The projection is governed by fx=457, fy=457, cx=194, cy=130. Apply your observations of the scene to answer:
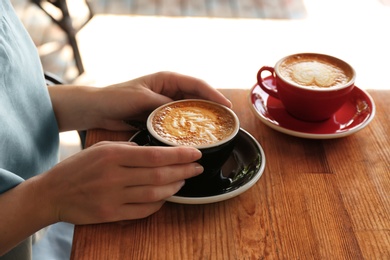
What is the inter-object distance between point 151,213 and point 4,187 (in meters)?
0.22

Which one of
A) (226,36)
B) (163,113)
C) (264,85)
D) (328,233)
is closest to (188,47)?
(226,36)

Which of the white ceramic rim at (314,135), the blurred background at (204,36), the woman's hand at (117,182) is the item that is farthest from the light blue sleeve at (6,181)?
the blurred background at (204,36)

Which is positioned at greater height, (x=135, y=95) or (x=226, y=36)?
(x=135, y=95)

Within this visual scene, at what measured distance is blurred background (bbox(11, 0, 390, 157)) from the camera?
8.30ft

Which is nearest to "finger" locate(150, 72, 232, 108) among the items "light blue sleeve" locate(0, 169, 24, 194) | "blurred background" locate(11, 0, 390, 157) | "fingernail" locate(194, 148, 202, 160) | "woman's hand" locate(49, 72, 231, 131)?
"woman's hand" locate(49, 72, 231, 131)

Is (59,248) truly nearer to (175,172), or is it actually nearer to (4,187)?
(4,187)

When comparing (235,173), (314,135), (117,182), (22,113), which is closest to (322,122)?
(314,135)

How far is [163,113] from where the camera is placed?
0.81 meters

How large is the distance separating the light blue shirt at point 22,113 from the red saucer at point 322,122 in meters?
0.43

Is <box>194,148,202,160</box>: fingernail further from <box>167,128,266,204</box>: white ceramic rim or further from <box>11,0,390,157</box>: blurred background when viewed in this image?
<box>11,0,390,157</box>: blurred background

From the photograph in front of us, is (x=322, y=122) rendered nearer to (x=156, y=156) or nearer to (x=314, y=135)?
(x=314, y=135)

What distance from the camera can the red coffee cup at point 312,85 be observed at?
854 mm

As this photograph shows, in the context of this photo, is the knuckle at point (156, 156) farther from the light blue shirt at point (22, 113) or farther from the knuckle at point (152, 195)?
the light blue shirt at point (22, 113)

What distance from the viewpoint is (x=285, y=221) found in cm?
71
